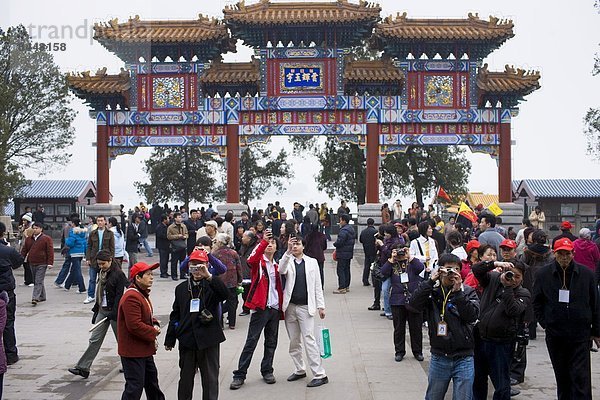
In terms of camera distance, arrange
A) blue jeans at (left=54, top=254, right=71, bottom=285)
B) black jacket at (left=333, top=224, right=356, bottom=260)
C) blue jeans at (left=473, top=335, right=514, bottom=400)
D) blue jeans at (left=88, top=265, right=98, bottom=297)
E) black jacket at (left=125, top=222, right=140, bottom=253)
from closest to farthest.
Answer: blue jeans at (left=473, top=335, right=514, bottom=400) → blue jeans at (left=88, top=265, right=98, bottom=297) → black jacket at (left=333, top=224, right=356, bottom=260) → blue jeans at (left=54, top=254, right=71, bottom=285) → black jacket at (left=125, top=222, right=140, bottom=253)

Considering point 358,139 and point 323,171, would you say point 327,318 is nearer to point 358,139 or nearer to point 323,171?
point 358,139

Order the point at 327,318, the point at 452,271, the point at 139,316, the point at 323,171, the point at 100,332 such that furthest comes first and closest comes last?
1. the point at 323,171
2. the point at 327,318
3. the point at 100,332
4. the point at 139,316
5. the point at 452,271

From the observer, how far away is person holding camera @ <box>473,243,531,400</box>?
7.47 m

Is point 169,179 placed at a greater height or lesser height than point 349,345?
greater

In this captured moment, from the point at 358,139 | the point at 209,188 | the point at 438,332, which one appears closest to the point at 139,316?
the point at 438,332

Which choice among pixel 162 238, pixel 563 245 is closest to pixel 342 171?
pixel 162 238

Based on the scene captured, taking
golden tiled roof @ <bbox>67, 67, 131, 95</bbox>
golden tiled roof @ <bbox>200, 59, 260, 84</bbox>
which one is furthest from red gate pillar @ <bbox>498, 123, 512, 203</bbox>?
golden tiled roof @ <bbox>67, 67, 131, 95</bbox>

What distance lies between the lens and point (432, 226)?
1483cm

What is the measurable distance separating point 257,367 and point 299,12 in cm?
2010

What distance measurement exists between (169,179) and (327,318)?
2772cm

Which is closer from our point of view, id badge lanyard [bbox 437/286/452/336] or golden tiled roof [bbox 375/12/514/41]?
id badge lanyard [bbox 437/286/452/336]

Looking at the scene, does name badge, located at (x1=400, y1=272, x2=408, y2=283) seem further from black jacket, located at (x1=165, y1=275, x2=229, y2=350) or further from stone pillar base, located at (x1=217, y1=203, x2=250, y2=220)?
stone pillar base, located at (x1=217, y1=203, x2=250, y2=220)

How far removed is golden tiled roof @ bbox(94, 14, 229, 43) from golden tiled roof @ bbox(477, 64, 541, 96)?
966 centimetres

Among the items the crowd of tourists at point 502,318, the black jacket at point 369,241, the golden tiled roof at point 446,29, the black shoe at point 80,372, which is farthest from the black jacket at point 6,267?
the golden tiled roof at point 446,29
